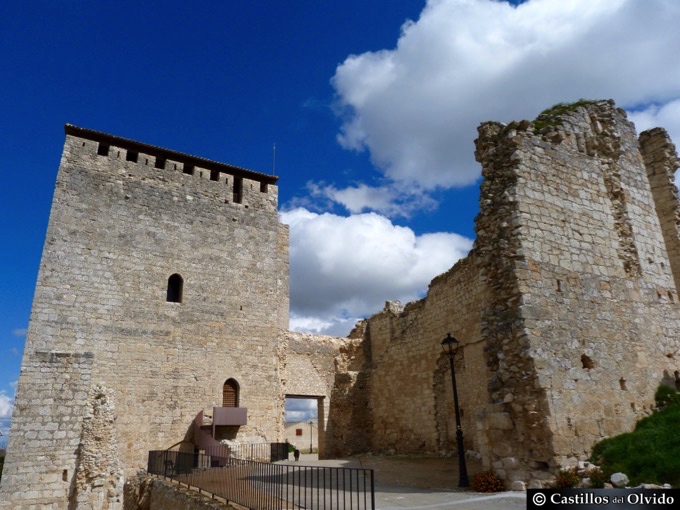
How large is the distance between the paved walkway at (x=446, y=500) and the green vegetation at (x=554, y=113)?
281 inches

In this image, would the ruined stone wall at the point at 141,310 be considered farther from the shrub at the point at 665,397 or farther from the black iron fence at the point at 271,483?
the shrub at the point at 665,397

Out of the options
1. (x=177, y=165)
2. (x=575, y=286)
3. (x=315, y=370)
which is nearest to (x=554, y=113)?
(x=575, y=286)

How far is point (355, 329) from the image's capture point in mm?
21203

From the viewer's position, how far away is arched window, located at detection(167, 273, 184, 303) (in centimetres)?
1647

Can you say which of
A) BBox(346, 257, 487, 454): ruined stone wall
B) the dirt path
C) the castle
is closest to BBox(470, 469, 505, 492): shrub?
the castle

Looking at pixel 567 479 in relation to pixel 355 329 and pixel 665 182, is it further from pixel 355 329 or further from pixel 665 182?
pixel 355 329

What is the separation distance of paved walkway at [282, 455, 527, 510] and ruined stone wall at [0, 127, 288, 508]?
8.82m

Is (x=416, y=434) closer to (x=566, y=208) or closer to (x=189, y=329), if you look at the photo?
(x=189, y=329)

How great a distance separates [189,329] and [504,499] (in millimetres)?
11615

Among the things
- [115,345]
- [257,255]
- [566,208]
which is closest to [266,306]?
[257,255]

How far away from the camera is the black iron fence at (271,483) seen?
7027mm

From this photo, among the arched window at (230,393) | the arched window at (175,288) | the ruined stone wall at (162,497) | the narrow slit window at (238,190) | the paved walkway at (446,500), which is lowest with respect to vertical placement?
the ruined stone wall at (162,497)

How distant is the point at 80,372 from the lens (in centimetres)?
1376

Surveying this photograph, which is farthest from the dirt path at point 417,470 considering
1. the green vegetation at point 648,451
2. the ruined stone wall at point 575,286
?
the green vegetation at point 648,451
